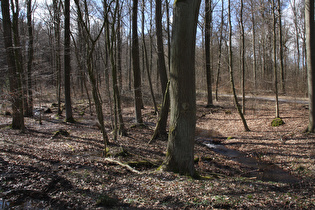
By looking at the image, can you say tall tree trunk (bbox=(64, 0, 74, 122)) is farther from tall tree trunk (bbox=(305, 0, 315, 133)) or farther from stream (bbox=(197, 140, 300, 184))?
tall tree trunk (bbox=(305, 0, 315, 133))

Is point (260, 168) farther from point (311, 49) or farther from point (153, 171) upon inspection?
point (311, 49)

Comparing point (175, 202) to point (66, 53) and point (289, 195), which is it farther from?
point (66, 53)

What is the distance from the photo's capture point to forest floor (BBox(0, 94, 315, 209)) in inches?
170

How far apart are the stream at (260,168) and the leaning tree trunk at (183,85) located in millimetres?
3212

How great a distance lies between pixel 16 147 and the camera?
8406 millimetres

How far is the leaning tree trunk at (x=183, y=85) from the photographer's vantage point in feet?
16.4

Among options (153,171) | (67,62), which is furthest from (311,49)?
(67,62)

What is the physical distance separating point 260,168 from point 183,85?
499 cm

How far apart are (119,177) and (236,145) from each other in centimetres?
705

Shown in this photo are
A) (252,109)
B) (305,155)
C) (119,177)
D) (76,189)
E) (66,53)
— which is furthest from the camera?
(252,109)

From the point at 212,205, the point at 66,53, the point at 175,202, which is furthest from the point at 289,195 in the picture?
the point at 66,53

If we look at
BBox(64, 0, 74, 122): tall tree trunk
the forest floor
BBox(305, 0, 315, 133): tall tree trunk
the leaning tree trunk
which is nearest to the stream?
the forest floor

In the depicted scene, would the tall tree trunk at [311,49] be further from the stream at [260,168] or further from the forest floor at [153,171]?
the stream at [260,168]

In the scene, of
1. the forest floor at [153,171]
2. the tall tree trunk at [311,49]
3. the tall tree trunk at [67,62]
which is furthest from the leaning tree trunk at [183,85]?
the tall tree trunk at [67,62]
